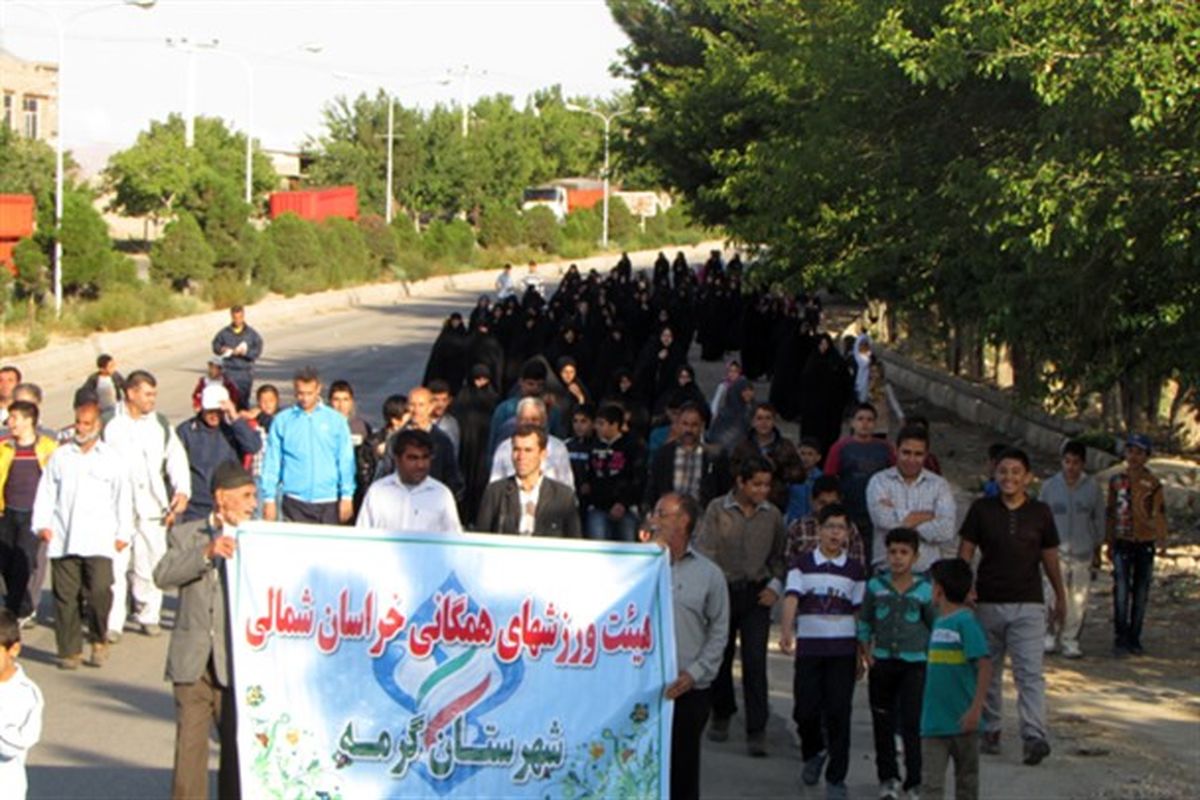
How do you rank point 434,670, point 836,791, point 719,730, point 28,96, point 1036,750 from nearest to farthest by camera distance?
point 434,670 < point 836,791 < point 1036,750 < point 719,730 < point 28,96

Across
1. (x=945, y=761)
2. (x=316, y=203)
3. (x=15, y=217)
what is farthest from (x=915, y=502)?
(x=316, y=203)

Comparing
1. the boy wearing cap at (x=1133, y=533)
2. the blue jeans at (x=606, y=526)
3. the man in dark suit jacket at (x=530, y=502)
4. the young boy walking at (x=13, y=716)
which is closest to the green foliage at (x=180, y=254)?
the boy wearing cap at (x=1133, y=533)

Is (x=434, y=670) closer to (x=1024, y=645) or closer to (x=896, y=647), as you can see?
(x=896, y=647)

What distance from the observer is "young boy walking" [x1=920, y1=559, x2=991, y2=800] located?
9156 mm

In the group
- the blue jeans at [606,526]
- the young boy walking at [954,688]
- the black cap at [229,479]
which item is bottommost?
the young boy walking at [954,688]

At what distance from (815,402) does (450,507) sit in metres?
12.9

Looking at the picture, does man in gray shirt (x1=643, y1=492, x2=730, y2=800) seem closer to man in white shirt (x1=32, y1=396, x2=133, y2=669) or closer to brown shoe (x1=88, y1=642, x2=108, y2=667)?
man in white shirt (x1=32, y1=396, x2=133, y2=669)

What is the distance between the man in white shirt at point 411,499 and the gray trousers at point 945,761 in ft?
8.33

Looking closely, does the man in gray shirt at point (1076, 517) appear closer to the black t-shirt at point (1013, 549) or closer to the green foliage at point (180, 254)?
the black t-shirt at point (1013, 549)

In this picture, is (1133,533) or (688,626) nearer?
(688,626)

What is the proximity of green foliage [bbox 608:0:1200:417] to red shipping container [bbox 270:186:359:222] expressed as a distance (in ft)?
163

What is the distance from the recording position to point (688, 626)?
8.90 m

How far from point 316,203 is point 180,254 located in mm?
25926

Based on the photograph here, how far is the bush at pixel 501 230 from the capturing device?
84.9 m
